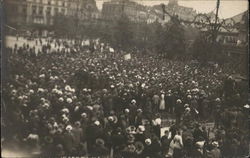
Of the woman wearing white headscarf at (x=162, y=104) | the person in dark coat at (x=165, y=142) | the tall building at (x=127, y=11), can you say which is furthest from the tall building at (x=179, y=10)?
the person in dark coat at (x=165, y=142)

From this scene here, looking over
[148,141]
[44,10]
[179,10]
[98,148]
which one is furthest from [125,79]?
[44,10]

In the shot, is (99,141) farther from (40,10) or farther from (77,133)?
(40,10)

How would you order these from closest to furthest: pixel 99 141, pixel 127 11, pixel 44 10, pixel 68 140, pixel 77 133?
1. pixel 44 10
2. pixel 68 140
3. pixel 77 133
4. pixel 99 141
5. pixel 127 11

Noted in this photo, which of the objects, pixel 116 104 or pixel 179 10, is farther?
pixel 179 10

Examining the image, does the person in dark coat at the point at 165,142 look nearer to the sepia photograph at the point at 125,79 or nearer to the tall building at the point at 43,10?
the sepia photograph at the point at 125,79

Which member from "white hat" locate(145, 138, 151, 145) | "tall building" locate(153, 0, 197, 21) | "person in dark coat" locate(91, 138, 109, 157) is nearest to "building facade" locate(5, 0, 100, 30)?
"tall building" locate(153, 0, 197, 21)

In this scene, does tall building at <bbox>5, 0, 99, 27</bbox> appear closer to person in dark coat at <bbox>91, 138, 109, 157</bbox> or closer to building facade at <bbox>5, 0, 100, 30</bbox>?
building facade at <bbox>5, 0, 100, 30</bbox>
